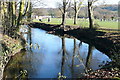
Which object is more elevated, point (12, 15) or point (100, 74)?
point (12, 15)

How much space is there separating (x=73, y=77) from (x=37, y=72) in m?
2.58

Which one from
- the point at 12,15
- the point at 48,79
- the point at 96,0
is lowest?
the point at 48,79

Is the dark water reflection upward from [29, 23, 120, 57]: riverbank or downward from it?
downward

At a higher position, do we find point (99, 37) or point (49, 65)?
point (99, 37)

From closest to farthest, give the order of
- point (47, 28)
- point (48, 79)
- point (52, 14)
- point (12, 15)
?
point (48, 79)
point (12, 15)
point (47, 28)
point (52, 14)

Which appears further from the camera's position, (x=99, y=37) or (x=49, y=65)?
(x=99, y=37)

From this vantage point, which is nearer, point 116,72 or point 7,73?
point 116,72

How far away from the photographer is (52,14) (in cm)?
9606

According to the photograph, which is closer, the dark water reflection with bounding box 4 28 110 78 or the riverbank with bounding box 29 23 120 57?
the dark water reflection with bounding box 4 28 110 78

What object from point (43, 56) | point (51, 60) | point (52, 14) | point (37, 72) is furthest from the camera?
point (52, 14)

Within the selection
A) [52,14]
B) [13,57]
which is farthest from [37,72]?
[52,14]

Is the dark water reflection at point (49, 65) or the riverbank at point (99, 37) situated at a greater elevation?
the riverbank at point (99, 37)

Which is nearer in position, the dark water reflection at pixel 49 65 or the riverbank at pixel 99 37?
the dark water reflection at pixel 49 65

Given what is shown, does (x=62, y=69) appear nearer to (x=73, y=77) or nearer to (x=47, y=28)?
(x=73, y=77)
